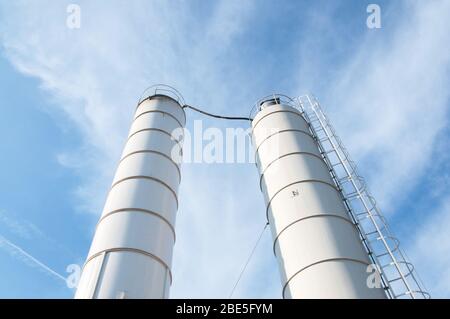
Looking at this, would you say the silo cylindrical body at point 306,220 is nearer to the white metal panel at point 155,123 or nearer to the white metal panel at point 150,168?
the white metal panel at point 150,168

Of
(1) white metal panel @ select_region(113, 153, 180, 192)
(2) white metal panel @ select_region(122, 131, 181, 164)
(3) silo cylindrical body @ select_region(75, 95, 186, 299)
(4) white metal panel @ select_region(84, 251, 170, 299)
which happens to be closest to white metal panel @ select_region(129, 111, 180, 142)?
(3) silo cylindrical body @ select_region(75, 95, 186, 299)

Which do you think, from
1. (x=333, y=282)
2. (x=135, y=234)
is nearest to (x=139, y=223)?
(x=135, y=234)

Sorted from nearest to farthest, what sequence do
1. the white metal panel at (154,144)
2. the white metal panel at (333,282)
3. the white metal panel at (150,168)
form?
the white metal panel at (333,282) → the white metal panel at (150,168) → the white metal panel at (154,144)

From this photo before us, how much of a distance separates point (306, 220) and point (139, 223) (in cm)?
432

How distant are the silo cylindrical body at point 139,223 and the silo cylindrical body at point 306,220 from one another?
2938mm

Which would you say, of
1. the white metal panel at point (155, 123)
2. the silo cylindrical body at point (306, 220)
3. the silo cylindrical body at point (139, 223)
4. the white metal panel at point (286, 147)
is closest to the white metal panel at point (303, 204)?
the silo cylindrical body at point (306, 220)

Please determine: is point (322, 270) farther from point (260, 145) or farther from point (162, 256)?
point (260, 145)

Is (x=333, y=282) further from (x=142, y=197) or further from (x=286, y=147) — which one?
(x=142, y=197)

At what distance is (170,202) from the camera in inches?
443

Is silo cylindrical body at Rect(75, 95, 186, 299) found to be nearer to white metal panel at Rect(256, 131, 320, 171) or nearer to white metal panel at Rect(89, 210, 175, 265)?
white metal panel at Rect(89, 210, 175, 265)

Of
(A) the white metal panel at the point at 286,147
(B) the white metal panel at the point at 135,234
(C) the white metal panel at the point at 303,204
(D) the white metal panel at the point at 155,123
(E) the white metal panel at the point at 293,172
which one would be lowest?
(B) the white metal panel at the point at 135,234

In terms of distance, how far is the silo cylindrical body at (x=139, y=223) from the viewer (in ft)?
28.0
